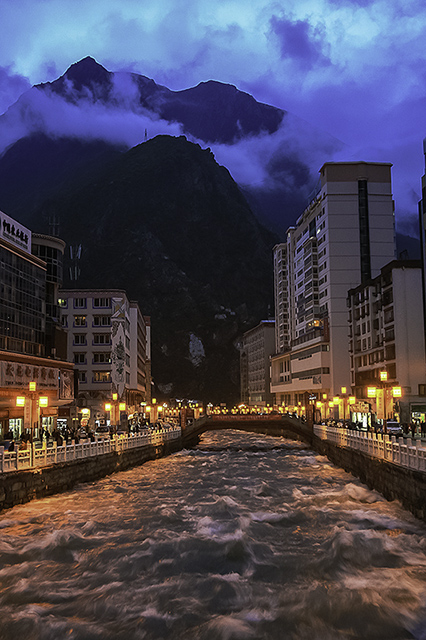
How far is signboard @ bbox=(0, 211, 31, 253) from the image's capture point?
52.4 m

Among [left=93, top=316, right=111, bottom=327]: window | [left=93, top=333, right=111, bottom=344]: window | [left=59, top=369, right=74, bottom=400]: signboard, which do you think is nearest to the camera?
[left=59, top=369, right=74, bottom=400]: signboard

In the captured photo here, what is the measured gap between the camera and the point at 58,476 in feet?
114

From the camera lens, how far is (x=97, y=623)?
16.0m

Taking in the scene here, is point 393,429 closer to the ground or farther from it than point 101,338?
closer to the ground

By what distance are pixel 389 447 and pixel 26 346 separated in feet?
123

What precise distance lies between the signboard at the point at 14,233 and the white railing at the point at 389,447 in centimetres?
3655

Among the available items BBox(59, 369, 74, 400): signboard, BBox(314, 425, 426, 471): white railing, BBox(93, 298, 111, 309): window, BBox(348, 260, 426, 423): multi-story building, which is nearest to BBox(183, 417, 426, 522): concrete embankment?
BBox(314, 425, 426, 471): white railing

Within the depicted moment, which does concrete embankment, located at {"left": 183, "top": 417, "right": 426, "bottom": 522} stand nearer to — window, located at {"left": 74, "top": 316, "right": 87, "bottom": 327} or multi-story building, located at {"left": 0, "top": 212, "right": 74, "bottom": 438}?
multi-story building, located at {"left": 0, "top": 212, "right": 74, "bottom": 438}

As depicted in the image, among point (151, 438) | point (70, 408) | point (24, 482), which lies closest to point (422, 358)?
point (151, 438)

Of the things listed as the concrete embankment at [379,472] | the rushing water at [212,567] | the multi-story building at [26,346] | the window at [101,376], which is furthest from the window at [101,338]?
the rushing water at [212,567]

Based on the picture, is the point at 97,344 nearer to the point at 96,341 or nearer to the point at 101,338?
the point at 96,341

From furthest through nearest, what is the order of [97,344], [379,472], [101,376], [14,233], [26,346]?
[97,344]
[101,376]
[26,346]
[14,233]
[379,472]

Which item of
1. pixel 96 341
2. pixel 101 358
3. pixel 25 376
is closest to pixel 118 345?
pixel 96 341

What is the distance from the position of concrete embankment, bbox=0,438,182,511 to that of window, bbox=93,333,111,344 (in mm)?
36853
